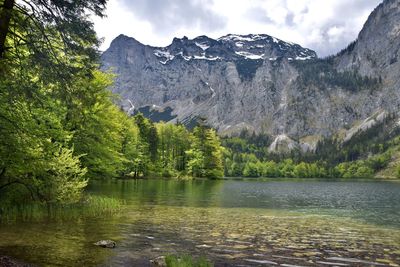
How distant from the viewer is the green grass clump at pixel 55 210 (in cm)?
2330

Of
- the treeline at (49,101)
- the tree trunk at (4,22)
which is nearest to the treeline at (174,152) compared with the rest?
the treeline at (49,101)

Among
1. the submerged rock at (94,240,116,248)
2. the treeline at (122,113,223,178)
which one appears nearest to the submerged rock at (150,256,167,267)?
the submerged rock at (94,240,116,248)

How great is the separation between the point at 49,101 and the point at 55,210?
7.17 metres

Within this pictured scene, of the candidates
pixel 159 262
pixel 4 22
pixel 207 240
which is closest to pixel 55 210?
pixel 207 240

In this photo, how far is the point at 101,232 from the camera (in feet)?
72.9

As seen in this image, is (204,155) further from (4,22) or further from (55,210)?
(4,22)

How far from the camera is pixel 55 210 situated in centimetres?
2567

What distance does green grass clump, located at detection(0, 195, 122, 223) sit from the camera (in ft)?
76.4

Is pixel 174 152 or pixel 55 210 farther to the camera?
pixel 174 152

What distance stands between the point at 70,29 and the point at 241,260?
11911mm

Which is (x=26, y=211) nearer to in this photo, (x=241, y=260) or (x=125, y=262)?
(x=125, y=262)

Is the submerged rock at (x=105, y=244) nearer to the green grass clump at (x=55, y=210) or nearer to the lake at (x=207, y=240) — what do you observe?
the lake at (x=207, y=240)

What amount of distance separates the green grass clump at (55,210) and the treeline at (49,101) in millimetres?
759

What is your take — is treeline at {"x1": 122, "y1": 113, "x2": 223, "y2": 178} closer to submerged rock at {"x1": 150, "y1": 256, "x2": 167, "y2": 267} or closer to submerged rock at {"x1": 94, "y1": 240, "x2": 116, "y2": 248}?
submerged rock at {"x1": 94, "y1": 240, "x2": 116, "y2": 248}
